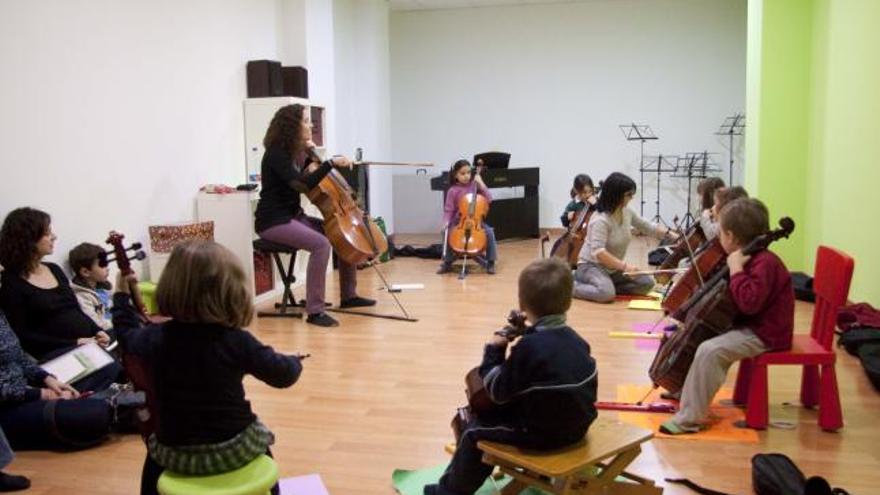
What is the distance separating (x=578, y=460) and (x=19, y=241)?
2.66 m

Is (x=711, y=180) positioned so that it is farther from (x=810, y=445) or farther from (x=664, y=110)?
(x=664, y=110)

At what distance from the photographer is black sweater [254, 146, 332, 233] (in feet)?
17.0

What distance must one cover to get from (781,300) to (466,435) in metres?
1.51

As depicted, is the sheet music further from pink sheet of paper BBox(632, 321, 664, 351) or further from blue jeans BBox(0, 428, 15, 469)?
pink sheet of paper BBox(632, 321, 664, 351)

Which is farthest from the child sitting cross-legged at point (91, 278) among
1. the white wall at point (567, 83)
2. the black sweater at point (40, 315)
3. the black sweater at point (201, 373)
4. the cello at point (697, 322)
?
the white wall at point (567, 83)

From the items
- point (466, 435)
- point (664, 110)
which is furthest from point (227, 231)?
point (664, 110)

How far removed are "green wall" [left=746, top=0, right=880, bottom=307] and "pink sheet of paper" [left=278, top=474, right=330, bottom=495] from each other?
390 cm

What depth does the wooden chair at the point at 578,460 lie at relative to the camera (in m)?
2.28

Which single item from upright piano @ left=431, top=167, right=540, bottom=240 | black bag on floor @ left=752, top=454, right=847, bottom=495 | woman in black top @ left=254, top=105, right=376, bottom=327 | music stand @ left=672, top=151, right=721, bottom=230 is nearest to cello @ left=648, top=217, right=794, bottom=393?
black bag on floor @ left=752, top=454, right=847, bottom=495

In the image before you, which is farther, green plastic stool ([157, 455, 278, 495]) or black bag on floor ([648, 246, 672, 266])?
black bag on floor ([648, 246, 672, 266])

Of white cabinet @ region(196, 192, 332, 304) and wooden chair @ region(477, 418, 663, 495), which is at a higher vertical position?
white cabinet @ region(196, 192, 332, 304)

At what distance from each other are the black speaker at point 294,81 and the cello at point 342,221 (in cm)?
148

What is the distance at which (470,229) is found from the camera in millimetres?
7121

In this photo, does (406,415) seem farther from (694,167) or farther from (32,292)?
(694,167)
